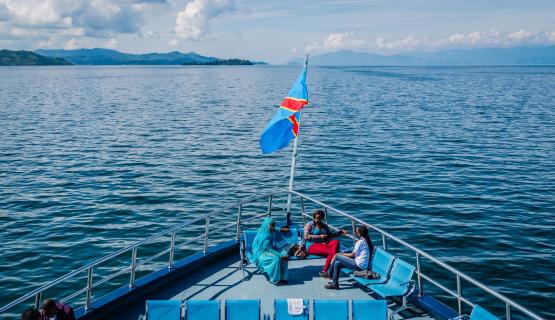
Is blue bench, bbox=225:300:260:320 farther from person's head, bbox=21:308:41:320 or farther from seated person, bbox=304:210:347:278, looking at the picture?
seated person, bbox=304:210:347:278

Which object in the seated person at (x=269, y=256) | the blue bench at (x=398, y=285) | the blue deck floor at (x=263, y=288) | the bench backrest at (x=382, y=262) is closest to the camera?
the blue bench at (x=398, y=285)

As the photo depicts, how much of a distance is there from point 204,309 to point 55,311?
2.53 metres

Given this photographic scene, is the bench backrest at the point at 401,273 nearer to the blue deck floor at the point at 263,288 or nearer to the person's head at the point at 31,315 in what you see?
the blue deck floor at the point at 263,288

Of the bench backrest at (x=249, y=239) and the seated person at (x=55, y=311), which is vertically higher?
the seated person at (x=55, y=311)

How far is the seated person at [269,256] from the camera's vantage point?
40.6ft

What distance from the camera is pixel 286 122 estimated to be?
15.4 m

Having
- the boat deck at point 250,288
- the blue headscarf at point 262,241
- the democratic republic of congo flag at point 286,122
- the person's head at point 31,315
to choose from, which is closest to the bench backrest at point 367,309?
the boat deck at point 250,288

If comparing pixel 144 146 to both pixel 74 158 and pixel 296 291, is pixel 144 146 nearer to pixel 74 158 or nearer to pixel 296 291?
pixel 74 158

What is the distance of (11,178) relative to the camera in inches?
1258

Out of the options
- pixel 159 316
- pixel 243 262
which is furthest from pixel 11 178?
pixel 159 316

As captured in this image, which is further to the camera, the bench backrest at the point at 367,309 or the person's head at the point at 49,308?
the bench backrest at the point at 367,309

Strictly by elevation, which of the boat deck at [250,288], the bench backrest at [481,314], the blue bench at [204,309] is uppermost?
the bench backrest at [481,314]

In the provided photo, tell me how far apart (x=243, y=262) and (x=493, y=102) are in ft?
246

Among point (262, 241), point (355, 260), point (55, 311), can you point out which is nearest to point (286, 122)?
point (262, 241)
